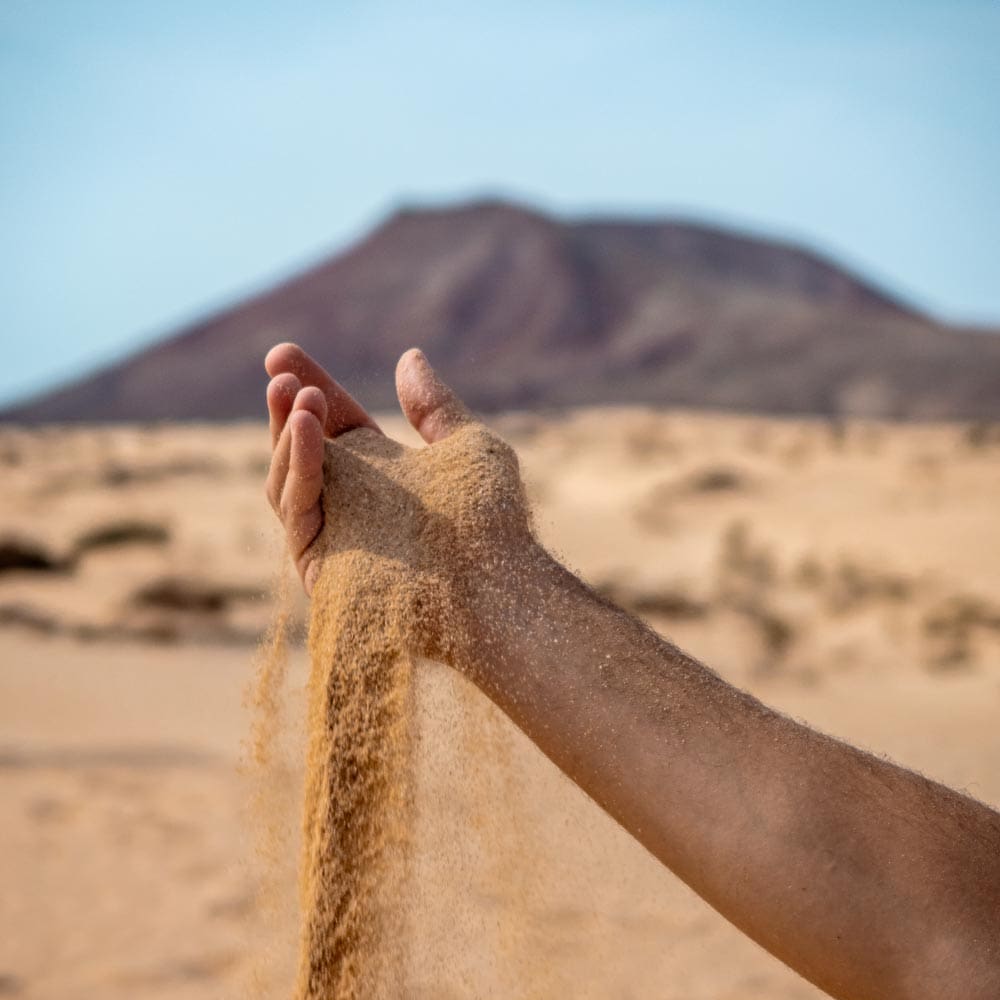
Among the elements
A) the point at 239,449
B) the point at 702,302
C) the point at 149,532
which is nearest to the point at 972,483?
the point at 149,532

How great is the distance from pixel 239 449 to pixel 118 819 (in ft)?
46.6

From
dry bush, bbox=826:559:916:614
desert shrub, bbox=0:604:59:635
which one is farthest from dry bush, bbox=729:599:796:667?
desert shrub, bbox=0:604:59:635

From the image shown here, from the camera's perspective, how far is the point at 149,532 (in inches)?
372

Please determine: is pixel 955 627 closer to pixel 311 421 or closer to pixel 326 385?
pixel 326 385

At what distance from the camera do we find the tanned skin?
1368 millimetres

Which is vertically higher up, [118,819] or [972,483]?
[972,483]

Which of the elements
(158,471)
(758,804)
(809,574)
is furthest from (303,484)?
(158,471)

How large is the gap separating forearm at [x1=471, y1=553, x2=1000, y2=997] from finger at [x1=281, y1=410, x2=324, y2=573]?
0.43 meters

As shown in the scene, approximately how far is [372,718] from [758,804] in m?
0.58

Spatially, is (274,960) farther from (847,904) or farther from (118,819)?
(118,819)

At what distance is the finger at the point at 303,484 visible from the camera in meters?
1.78

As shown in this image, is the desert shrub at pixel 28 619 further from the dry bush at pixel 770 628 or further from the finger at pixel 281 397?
the finger at pixel 281 397

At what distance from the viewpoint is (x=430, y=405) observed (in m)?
2.06

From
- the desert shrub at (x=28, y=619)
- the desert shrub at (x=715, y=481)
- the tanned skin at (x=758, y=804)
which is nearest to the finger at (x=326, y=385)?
the tanned skin at (x=758, y=804)
